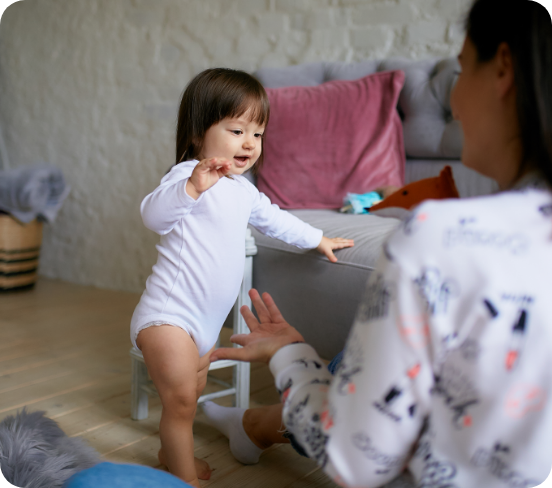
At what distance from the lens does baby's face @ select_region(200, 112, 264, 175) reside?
1162 millimetres

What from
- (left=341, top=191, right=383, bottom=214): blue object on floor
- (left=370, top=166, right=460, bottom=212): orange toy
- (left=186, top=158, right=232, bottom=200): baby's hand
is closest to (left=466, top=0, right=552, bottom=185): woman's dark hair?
(left=186, top=158, right=232, bottom=200): baby's hand

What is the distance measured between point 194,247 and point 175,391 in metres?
0.31

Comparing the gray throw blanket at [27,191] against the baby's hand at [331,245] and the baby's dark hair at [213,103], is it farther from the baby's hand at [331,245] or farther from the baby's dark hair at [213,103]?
the baby's hand at [331,245]

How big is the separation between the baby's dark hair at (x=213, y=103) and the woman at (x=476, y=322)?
2.24 feet

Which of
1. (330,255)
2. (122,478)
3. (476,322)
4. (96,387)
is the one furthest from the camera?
(96,387)

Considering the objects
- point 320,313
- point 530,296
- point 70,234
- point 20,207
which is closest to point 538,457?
point 530,296

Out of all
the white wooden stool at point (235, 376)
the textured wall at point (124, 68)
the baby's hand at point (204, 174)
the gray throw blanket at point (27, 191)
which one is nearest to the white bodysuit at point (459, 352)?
the baby's hand at point (204, 174)

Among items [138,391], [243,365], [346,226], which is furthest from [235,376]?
[346,226]

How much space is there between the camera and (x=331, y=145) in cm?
183

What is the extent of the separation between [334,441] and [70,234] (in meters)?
2.99

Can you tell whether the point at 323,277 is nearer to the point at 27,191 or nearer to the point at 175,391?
the point at 175,391

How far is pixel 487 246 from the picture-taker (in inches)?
18.8

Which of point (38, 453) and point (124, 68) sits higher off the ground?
point (124, 68)

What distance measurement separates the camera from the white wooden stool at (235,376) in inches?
55.4
